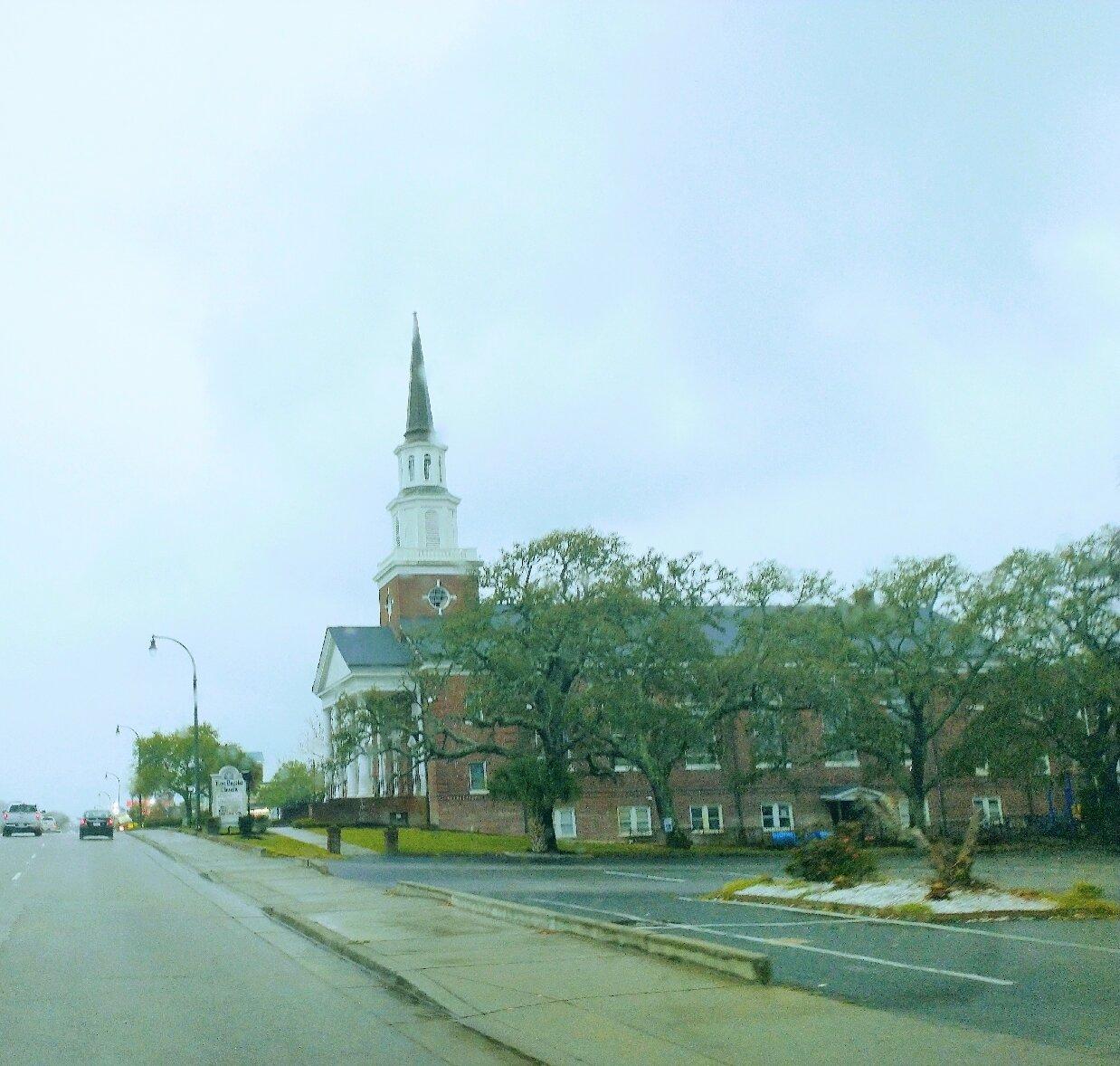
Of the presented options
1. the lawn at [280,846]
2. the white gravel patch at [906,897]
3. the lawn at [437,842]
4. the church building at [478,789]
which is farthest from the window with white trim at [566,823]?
the white gravel patch at [906,897]

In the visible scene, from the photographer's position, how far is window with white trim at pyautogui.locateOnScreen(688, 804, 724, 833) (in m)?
71.2

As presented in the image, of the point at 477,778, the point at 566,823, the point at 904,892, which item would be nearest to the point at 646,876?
the point at 904,892

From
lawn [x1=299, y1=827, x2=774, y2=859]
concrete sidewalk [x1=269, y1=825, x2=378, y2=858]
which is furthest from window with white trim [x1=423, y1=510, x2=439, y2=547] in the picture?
lawn [x1=299, y1=827, x2=774, y2=859]

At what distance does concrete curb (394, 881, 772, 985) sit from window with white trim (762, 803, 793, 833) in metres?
53.2

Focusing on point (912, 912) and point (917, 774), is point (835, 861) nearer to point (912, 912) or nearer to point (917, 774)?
point (912, 912)

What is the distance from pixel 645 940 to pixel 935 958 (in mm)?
2932

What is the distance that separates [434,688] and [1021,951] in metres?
36.4

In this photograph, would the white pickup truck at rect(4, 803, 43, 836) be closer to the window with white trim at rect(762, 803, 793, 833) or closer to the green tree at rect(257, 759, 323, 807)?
the window with white trim at rect(762, 803, 793, 833)

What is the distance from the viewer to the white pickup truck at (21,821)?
73.2 metres

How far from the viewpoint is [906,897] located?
18.6 metres

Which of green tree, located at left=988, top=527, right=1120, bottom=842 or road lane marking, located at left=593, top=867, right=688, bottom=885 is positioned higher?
green tree, located at left=988, top=527, right=1120, bottom=842

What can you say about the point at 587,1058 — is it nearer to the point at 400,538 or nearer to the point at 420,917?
the point at 420,917

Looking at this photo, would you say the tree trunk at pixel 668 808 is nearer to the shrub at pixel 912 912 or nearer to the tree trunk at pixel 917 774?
the tree trunk at pixel 917 774

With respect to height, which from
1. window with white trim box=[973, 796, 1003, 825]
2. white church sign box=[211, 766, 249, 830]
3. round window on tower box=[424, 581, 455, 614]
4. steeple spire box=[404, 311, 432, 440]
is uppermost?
steeple spire box=[404, 311, 432, 440]
